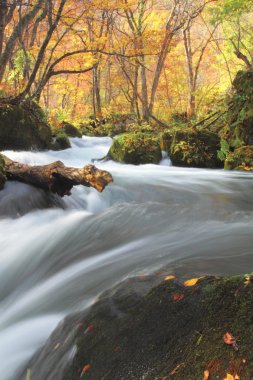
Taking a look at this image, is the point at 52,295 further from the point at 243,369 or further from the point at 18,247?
the point at 243,369

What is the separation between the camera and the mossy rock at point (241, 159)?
895 cm

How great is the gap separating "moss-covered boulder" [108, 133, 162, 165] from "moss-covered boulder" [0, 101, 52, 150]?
2.31m

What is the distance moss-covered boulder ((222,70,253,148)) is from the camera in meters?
9.19

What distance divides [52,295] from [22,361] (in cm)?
103

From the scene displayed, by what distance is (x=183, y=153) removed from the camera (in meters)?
9.97

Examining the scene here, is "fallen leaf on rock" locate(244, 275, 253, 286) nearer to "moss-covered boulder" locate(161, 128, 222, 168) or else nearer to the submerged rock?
the submerged rock

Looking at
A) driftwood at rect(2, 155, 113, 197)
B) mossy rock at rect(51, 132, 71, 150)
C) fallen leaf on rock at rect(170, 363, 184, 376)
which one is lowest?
fallen leaf on rock at rect(170, 363, 184, 376)

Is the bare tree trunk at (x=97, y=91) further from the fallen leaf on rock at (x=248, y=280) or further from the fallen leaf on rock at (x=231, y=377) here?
the fallen leaf on rock at (x=231, y=377)

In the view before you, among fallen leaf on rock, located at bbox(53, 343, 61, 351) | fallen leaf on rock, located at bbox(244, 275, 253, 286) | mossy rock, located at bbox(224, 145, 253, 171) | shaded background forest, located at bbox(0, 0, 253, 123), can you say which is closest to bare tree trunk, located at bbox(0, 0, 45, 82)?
shaded background forest, located at bbox(0, 0, 253, 123)

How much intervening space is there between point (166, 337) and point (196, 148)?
8738mm

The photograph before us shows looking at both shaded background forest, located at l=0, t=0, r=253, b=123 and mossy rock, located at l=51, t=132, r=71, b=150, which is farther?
mossy rock, located at l=51, t=132, r=71, b=150

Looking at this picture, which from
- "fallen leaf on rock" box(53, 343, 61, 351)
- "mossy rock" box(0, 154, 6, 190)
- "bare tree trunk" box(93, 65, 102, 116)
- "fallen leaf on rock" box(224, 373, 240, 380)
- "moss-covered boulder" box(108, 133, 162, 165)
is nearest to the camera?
"fallen leaf on rock" box(224, 373, 240, 380)

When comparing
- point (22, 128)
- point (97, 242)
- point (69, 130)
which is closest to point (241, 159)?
point (97, 242)

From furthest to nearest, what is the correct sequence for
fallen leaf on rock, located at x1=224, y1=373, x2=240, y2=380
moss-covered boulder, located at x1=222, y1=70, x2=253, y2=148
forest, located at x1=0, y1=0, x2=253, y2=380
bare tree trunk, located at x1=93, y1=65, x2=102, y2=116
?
bare tree trunk, located at x1=93, y1=65, x2=102, y2=116 → moss-covered boulder, located at x1=222, y1=70, x2=253, y2=148 → forest, located at x1=0, y1=0, x2=253, y2=380 → fallen leaf on rock, located at x1=224, y1=373, x2=240, y2=380
